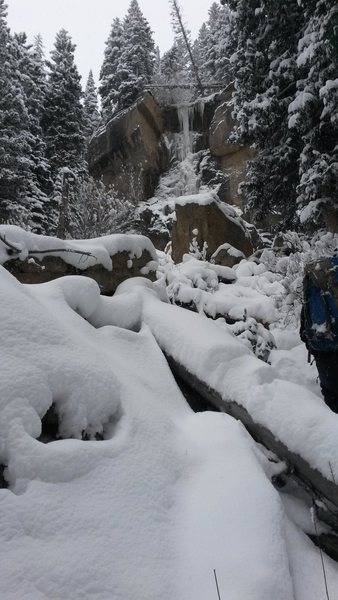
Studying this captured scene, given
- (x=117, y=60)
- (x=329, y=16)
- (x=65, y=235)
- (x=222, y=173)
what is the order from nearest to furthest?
(x=329, y=16)
(x=65, y=235)
(x=222, y=173)
(x=117, y=60)

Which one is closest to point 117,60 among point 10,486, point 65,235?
point 65,235

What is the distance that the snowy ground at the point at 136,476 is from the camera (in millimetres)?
1509

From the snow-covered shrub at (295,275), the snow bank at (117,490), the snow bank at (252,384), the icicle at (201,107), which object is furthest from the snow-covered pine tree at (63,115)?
the snow bank at (117,490)

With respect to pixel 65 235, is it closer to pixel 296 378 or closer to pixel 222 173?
pixel 296 378

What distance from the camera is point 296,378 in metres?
4.37

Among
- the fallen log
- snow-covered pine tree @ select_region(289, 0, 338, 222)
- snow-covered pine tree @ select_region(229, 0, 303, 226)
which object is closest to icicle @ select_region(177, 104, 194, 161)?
snow-covered pine tree @ select_region(229, 0, 303, 226)

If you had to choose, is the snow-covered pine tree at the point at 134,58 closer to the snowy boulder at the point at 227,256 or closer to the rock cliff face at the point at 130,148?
the rock cliff face at the point at 130,148

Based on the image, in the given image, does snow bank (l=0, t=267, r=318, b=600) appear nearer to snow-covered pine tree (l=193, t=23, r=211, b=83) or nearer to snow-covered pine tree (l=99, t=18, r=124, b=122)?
snow-covered pine tree (l=99, t=18, r=124, b=122)

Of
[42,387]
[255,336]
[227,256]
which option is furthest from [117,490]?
[227,256]

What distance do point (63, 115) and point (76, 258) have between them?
19580 millimetres

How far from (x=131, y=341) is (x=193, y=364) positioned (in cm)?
59

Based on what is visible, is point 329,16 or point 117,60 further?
point 117,60

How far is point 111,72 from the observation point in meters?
29.1

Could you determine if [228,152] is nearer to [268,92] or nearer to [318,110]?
[268,92]
